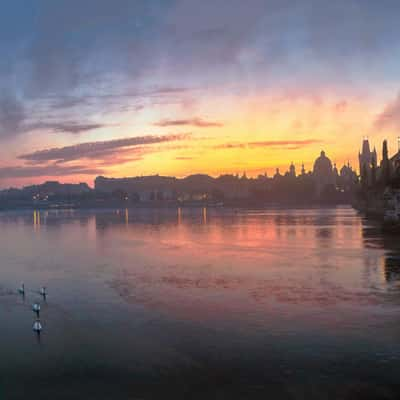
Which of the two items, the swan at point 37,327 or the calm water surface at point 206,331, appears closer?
the calm water surface at point 206,331

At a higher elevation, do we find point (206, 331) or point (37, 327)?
point (37, 327)

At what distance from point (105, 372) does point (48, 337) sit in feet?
22.1

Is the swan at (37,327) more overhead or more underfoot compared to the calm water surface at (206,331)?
more overhead

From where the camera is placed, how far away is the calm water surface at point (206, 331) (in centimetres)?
1938

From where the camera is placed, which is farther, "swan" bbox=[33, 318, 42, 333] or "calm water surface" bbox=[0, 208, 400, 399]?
"swan" bbox=[33, 318, 42, 333]

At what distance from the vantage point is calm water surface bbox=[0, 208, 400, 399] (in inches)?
763

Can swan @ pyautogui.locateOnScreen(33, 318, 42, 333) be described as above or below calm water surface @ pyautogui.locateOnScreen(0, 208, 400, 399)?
above

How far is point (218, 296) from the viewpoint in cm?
3494

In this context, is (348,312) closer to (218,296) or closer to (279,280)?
(218,296)

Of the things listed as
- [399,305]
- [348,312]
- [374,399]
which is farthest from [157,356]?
[399,305]

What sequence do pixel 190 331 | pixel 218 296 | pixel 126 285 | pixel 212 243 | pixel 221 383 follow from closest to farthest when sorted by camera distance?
pixel 221 383, pixel 190 331, pixel 218 296, pixel 126 285, pixel 212 243

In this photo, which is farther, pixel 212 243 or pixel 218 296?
pixel 212 243

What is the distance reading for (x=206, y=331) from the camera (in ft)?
85.8

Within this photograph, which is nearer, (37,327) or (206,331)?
(206,331)
